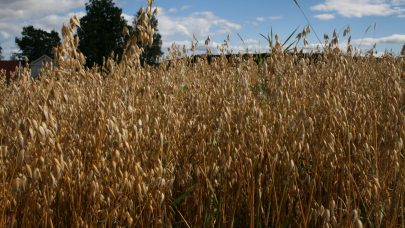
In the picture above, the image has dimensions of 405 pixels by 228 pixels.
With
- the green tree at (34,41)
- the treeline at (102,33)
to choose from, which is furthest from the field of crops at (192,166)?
the green tree at (34,41)

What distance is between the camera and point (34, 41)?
163 ft

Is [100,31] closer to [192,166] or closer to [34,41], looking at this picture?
[34,41]

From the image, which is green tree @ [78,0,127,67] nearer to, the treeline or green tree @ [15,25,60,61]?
the treeline

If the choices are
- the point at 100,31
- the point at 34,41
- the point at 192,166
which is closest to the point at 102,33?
the point at 100,31

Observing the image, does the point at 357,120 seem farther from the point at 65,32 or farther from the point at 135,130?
the point at 65,32

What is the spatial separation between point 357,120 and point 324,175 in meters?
0.55

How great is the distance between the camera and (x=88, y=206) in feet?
5.34

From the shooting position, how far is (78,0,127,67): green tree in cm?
3438

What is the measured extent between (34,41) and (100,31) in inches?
637

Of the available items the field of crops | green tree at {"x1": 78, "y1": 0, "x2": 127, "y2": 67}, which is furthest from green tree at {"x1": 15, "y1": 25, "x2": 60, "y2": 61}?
the field of crops

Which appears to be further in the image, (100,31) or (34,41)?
(34,41)

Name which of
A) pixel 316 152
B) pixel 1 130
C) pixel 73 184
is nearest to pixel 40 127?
pixel 73 184

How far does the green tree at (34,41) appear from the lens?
49.3m

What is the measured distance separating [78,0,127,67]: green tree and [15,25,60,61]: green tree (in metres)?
12.6
